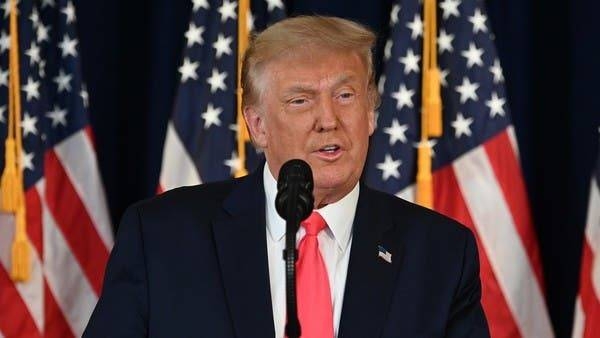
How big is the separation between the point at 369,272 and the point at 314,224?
170 millimetres

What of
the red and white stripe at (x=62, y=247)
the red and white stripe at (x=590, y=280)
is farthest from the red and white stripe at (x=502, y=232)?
the red and white stripe at (x=62, y=247)

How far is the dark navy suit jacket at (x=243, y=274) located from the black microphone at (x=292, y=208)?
21.9 inches

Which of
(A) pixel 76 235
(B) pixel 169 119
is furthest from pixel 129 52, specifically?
(A) pixel 76 235

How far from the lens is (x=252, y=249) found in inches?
105

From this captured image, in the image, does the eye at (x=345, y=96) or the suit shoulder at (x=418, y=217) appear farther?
the suit shoulder at (x=418, y=217)

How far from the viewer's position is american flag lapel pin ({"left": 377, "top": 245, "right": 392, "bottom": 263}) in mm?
2728

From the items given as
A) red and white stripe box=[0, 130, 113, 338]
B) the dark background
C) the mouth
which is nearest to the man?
the mouth

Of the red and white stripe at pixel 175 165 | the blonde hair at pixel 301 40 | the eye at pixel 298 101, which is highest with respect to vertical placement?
the blonde hair at pixel 301 40

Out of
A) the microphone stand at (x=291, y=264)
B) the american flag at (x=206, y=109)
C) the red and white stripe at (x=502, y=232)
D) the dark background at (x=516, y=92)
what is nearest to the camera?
the microphone stand at (x=291, y=264)

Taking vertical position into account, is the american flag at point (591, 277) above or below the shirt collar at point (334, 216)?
below

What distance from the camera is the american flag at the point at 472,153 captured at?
14.9ft

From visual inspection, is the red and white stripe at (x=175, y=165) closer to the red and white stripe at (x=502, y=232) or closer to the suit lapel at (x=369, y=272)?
the red and white stripe at (x=502, y=232)

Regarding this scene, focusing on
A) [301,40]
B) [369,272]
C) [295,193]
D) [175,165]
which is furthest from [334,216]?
[175,165]

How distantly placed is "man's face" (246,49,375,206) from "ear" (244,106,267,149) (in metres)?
0.04
